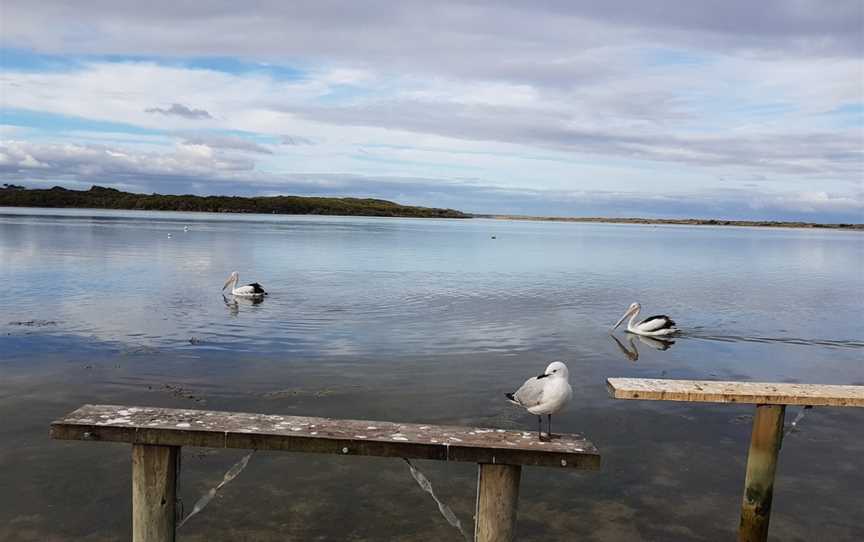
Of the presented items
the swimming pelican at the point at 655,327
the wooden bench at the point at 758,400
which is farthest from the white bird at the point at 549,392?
the swimming pelican at the point at 655,327

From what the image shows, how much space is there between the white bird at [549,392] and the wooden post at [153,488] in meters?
3.37

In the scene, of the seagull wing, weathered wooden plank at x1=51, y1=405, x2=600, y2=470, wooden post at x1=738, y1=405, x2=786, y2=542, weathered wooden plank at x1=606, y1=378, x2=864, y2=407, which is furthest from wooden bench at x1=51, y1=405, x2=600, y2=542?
wooden post at x1=738, y1=405, x2=786, y2=542

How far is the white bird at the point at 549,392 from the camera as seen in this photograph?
7.07 meters

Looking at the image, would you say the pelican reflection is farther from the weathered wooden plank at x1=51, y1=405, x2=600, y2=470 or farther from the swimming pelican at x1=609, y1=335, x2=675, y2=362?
the weathered wooden plank at x1=51, y1=405, x2=600, y2=470

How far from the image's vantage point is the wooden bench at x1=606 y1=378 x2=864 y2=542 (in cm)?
714

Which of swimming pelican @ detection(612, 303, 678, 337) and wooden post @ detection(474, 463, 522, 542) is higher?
wooden post @ detection(474, 463, 522, 542)

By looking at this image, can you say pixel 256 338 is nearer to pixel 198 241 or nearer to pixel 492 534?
pixel 492 534

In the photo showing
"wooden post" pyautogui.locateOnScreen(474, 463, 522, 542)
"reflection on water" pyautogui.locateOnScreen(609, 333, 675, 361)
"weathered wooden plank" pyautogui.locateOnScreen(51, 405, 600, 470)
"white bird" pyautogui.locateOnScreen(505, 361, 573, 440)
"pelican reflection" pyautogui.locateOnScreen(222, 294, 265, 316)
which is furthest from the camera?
"pelican reflection" pyautogui.locateOnScreen(222, 294, 265, 316)

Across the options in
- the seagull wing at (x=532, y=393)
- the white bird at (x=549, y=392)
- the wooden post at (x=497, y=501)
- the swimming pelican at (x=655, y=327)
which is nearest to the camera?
the wooden post at (x=497, y=501)

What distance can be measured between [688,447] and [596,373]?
15.5ft

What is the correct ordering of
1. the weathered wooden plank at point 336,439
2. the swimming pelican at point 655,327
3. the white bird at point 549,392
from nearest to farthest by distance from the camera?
the weathered wooden plank at point 336,439 → the white bird at point 549,392 → the swimming pelican at point 655,327

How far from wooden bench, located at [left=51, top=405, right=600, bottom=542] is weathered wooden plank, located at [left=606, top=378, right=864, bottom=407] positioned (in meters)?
1.34

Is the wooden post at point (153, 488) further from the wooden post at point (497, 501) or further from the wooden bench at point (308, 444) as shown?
the wooden post at point (497, 501)

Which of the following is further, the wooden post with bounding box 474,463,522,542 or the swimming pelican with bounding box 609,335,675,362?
the swimming pelican with bounding box 609,335,675,362
